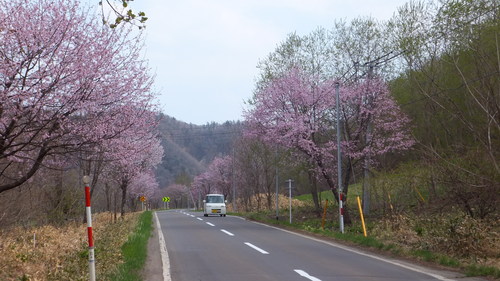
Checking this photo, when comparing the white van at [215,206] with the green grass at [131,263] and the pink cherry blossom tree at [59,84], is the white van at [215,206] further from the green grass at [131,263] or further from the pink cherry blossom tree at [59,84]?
the pink cherry blossom tree at [59,84]

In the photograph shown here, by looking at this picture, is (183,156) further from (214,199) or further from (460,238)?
(460,238)

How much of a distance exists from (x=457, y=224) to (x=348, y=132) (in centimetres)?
1350

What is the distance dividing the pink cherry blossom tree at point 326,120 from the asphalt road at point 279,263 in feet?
25.7

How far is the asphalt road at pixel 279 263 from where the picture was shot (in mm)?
10656

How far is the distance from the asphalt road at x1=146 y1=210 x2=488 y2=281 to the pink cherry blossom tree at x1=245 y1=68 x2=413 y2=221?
25.7ft

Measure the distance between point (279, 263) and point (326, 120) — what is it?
15.5 m

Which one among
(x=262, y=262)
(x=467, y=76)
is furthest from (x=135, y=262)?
(x=467, y=76)

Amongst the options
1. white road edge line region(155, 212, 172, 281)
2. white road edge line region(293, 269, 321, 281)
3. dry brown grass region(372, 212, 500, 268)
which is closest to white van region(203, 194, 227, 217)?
white road edge line region(155, 212, 172, 281)

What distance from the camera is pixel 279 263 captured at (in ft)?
42.1

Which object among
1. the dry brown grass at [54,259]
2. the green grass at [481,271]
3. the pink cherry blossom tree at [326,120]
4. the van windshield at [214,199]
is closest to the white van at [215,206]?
the van windshield at [214,199]

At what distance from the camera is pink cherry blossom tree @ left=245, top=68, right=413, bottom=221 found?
25984 mm

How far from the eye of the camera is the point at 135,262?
12312 mm

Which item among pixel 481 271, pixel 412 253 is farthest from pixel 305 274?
pixel 412 253

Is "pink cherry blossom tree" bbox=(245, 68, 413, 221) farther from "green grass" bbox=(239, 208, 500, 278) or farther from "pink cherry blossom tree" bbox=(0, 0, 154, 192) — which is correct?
"pink cherry blossom tree" bbox=(0, 0, 154, 192)
